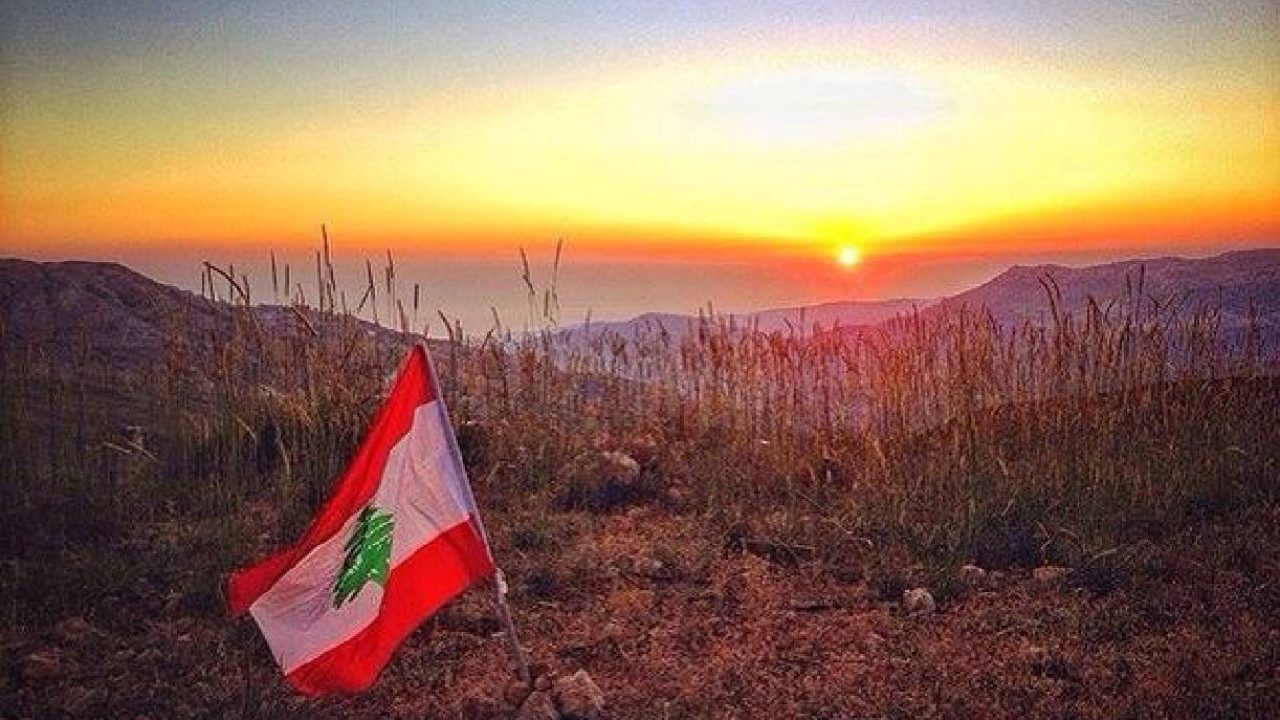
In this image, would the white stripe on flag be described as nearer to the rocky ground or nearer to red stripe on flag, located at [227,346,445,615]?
red stripe on flag, located at [227,346,445,615]

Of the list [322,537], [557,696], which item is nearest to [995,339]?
[557,696]

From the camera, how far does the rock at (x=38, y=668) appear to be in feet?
16.9

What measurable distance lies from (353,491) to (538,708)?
121 cm

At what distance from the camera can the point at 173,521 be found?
7.40 m

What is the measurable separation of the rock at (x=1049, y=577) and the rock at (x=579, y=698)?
284 cm

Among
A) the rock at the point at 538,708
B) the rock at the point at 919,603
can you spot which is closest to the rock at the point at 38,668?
the rock at the point at 538,708

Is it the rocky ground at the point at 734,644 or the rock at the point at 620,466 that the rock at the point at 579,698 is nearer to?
the rocky ground at the point at 734,644

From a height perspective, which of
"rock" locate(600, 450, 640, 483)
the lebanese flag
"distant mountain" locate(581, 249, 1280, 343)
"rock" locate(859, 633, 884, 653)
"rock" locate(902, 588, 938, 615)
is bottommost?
"rock" locate(859, 633, 884, 653)

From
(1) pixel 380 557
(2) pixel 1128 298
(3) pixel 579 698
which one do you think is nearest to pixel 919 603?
(3) pixel 579 698

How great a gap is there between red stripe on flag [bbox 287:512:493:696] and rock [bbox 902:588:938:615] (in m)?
2.48

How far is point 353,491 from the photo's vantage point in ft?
15.1

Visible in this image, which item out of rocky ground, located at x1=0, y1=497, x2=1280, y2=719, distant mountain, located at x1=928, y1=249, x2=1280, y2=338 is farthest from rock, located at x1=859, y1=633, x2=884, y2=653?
distant mountain, located at x1=928, y1=249, x2=1280, y2=338

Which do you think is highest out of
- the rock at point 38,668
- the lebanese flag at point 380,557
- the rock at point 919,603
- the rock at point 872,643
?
the lebanese flag at point 380,557

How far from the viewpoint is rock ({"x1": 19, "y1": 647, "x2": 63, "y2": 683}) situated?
5.14 metres
